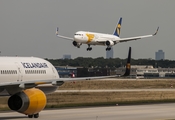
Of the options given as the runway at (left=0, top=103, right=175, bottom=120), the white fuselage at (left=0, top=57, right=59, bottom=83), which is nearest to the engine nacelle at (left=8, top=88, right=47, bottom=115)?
the white fuselage at (left=0, top=57, right=59, bottom=83)

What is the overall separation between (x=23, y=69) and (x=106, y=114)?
5.67 meters

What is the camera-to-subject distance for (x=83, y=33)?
357 ft

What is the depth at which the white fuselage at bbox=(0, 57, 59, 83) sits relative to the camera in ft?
99.8

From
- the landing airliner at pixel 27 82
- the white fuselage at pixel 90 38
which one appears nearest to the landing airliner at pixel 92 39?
the white fuselage at pixel 90 38

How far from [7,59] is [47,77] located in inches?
133

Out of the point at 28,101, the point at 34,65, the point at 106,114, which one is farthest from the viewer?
the point at 106,114

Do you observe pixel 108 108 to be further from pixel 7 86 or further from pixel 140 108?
pixel 7 86

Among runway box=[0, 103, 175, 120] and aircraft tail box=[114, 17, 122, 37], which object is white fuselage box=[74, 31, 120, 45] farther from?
runway box=[0, 103, 175, 120]

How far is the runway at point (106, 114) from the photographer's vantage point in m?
31.2

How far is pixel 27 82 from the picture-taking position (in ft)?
90.9

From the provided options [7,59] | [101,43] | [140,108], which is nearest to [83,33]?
[101,43]

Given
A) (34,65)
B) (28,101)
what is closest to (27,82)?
(28,101)

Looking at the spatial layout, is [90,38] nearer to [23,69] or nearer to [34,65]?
[34,65]

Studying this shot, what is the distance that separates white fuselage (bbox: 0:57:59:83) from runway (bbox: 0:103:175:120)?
218cm
